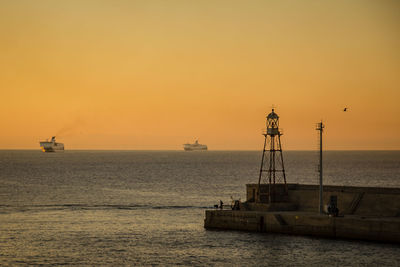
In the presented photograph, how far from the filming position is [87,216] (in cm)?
7475

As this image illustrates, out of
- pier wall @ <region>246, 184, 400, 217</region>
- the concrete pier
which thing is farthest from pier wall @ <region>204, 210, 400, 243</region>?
pier wall @ <region>246, 184, 400, 217</region>

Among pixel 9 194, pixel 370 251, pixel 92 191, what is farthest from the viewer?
pixel 92 191

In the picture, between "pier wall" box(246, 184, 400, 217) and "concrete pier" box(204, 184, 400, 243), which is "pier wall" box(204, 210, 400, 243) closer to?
"concrete pier" box(204, 184, 400, 243)

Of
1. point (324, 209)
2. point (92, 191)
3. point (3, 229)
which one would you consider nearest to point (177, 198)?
point (92, 191)

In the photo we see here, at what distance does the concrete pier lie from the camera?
50594 mm

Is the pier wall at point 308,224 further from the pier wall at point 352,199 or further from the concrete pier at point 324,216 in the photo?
the pier wall at point 352,199

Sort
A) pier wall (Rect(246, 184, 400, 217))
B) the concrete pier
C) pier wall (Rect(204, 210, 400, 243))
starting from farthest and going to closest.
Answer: pier wall (Rect(246, 184, 400, 217)) < the concrete pier < pier wall (Rect(204, 210, 400, 243))

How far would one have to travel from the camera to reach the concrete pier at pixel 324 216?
166 feet

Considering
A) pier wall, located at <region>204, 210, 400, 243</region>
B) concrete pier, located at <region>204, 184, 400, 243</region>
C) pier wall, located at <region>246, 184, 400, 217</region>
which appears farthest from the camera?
pier wall, located at <region>246, 184, 400, 217</region>

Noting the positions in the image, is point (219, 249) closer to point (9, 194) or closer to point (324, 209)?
point (324, 209)

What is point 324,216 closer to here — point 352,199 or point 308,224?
point 308,224

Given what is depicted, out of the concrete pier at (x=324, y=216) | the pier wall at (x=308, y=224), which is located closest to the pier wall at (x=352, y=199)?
the concrete pier at (x=324, y=216)

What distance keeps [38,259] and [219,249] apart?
15.3 meters

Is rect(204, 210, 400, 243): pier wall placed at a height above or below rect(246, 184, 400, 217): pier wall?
below
